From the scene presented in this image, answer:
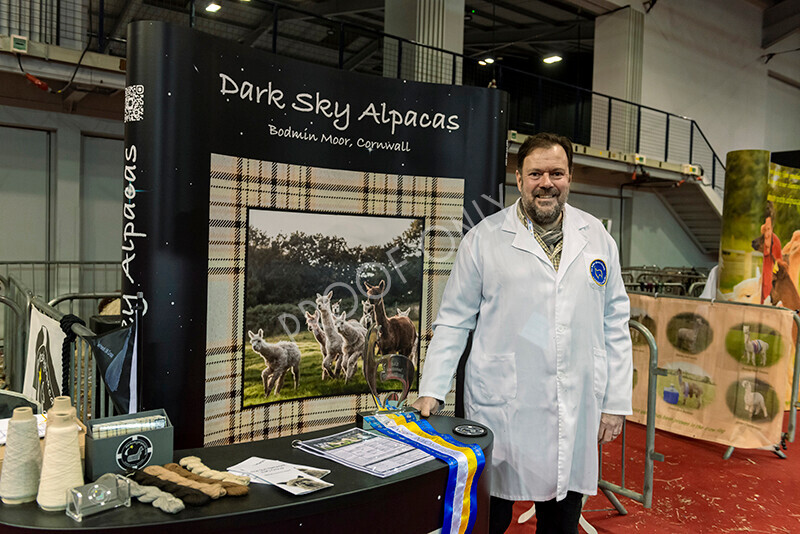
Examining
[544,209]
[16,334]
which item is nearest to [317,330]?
[544,209]

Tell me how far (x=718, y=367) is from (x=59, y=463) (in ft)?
15.4

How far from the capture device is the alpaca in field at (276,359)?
3.03 metres

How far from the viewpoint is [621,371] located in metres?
2.21

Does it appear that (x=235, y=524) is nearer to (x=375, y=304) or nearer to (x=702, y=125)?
(x=375, y=304)

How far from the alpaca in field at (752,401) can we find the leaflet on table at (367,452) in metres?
3.86

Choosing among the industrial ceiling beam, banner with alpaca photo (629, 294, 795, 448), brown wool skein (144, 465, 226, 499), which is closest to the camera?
brown wool skein (144, 465, 226, 499)

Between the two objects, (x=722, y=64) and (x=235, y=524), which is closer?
(x=235, y=524)

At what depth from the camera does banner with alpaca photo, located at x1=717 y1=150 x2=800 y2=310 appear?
210 inches

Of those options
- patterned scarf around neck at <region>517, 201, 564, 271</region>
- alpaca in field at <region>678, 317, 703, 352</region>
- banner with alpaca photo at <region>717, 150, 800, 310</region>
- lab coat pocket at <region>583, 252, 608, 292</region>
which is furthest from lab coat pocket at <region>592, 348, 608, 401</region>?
banner with alpaca photo at <region>717, 150, 800, 310</region>

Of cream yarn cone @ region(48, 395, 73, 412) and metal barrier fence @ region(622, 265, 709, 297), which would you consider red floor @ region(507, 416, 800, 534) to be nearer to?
metal barrier fence @ region(622, 265, 709, 297)

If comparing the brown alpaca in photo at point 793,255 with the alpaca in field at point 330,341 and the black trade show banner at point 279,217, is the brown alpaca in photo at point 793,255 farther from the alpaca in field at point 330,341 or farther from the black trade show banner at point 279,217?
the alpaca in field at point 330,341

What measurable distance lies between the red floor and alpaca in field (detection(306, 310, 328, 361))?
1411 mm

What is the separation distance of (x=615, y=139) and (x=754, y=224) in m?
7.67

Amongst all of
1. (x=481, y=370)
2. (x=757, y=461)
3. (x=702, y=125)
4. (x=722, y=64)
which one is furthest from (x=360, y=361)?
(x=722, y=64)
